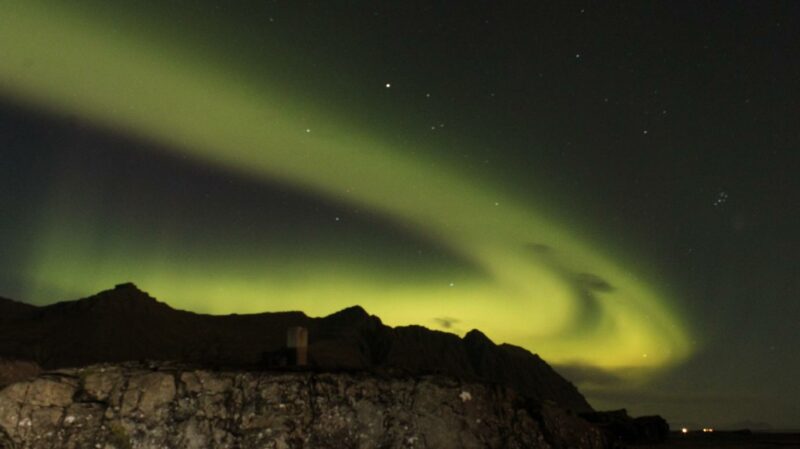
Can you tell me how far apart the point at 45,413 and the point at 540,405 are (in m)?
9.46

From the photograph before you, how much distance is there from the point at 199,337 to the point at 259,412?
9464cm

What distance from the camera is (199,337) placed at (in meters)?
103

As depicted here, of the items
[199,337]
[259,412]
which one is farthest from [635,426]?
[199,337]

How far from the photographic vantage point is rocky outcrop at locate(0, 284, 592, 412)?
89.1 m

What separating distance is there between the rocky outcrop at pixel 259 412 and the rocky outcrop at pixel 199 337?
51.8 meters

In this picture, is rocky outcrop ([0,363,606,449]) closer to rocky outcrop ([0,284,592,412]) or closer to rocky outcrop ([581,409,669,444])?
rocky outcrop ([581,409,669,444])

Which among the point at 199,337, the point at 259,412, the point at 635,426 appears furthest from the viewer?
the point at 199,337

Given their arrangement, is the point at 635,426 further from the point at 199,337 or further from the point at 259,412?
the point at 199,337

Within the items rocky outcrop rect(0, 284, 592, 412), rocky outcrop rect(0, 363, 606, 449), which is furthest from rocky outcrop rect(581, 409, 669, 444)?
rocky outcrop rect(0, 363, 606, 449)

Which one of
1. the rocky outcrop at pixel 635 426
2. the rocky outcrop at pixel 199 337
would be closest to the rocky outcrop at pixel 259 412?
the rocky outcrop at pixel 635 426

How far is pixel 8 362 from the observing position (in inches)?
891

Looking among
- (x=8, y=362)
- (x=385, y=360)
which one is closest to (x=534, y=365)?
(x=385, y=360)

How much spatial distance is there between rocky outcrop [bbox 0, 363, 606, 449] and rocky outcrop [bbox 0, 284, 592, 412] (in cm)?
5185

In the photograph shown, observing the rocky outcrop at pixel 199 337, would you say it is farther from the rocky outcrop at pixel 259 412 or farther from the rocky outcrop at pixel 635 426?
the rocky outcrop at pixel 259 412
